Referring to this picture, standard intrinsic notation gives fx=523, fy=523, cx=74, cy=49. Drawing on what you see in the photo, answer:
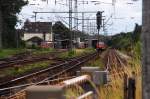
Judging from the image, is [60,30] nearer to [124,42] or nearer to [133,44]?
[124,42]

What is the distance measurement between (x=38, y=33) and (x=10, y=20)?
63504 mm

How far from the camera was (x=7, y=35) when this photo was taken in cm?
9381

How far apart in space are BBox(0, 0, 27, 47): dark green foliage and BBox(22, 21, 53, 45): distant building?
1772 inches

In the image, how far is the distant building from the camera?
145 meters

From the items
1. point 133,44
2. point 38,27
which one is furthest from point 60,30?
point 133,44

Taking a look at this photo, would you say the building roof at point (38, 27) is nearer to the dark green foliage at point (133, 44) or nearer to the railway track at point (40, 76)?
the dark green foliage at point (133, 44)

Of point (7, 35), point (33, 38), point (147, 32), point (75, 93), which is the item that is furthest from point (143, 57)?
point (33, 38)

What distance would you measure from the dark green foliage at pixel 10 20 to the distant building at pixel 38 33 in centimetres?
4502

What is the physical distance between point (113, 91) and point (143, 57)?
377 centimetres

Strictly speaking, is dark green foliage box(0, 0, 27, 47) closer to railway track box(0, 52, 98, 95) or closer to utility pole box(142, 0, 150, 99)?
railway track box(0, 52, 98, 95)

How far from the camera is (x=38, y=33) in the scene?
15750 centimetres

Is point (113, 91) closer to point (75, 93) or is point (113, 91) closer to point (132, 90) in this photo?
point (75, 93)

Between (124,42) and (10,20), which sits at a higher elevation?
(10,20)

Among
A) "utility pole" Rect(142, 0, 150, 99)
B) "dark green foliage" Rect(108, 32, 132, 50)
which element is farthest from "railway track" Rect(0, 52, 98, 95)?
"utility pole" Rect(142, 0, 150, 99)
